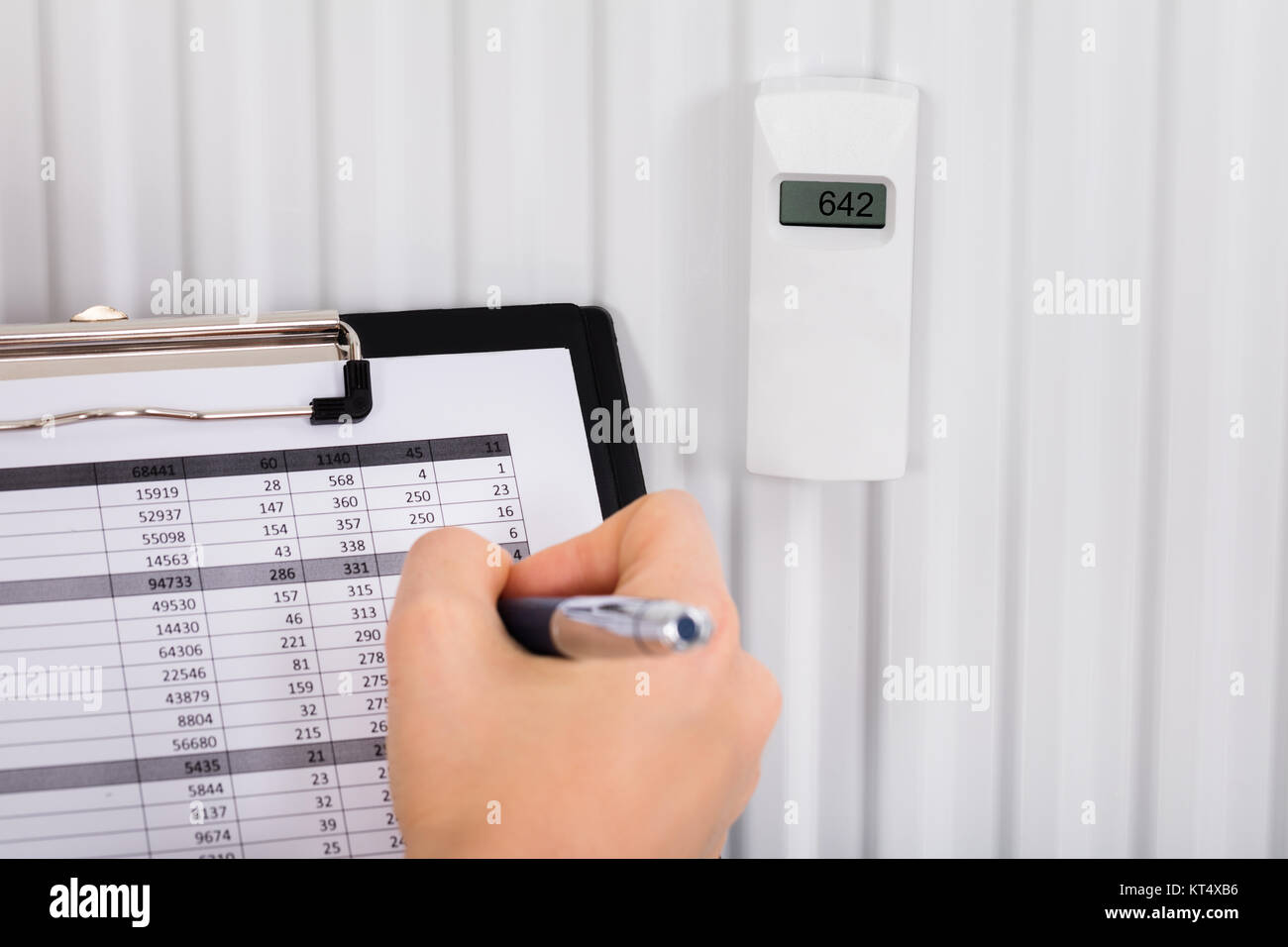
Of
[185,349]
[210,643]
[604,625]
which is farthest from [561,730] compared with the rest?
[185,349]

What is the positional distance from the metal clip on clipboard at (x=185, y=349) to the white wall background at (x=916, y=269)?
76 mm

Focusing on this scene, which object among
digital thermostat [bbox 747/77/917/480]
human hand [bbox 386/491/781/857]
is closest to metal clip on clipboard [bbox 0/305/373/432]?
human hand [bbox 386/491/781/857]

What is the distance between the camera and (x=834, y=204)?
595mm

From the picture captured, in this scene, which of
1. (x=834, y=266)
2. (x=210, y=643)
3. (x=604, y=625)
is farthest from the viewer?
(x=834, y=266)

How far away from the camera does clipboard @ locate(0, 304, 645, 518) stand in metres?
0.52

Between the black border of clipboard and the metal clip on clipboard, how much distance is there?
0.09 ft

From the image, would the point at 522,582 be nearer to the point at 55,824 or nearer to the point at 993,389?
the point at 55,824

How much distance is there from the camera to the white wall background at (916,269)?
2.01 ft

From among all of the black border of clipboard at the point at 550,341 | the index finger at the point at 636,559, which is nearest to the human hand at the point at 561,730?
the index finger at the point at 636,559

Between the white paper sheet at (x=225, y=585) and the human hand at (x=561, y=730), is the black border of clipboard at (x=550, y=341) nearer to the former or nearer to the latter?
the white paper sheet at (x=225, y=585)

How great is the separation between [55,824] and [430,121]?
470mm

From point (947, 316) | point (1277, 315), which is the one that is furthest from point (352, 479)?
point (1277, 315)

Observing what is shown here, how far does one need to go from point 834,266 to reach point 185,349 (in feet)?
1.34

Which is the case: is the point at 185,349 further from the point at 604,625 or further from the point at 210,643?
the point at 604,625
